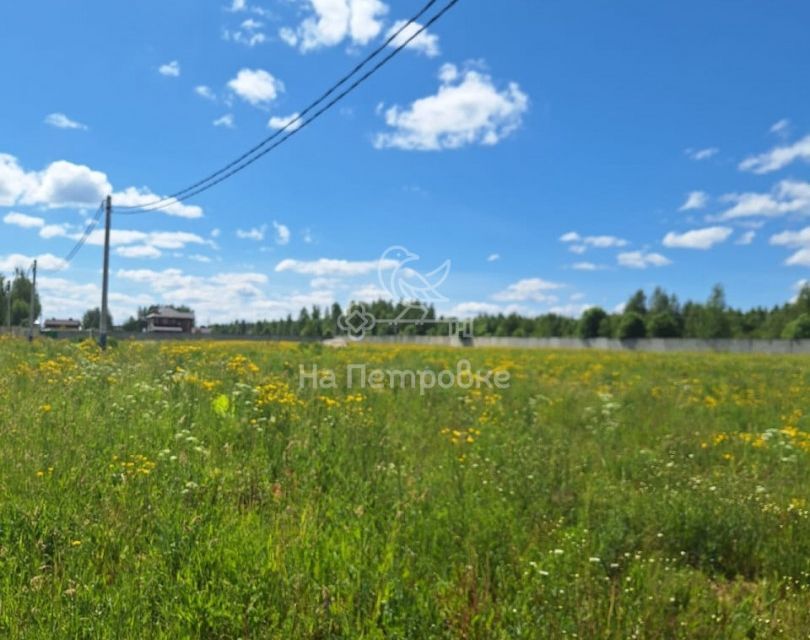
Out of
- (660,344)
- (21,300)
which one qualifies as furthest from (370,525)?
(21,300)

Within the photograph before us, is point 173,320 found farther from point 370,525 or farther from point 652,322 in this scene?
point 370,525

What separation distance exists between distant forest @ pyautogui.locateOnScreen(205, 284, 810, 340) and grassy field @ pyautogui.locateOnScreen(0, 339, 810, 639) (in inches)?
1931

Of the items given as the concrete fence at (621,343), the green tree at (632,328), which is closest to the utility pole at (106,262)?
the concrete fence at (621,343)

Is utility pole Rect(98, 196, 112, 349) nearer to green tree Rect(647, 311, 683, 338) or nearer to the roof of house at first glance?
green tree Rect(647, 311, 683, 338)

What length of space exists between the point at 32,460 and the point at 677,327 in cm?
7320

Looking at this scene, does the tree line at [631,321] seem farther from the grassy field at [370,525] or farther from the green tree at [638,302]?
the grassy field at [370,525]

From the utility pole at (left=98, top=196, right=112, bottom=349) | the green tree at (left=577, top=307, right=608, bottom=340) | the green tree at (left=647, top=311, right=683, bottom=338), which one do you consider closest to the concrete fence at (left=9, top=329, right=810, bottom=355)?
the green tree at (left=647, top=311, right=683, bottom=338)

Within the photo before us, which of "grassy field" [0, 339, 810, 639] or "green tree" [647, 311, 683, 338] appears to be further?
"green tree" [647, 311, 683, 338]

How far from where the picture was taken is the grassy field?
Answer: 275 centimetres

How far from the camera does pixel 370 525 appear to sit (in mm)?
3732

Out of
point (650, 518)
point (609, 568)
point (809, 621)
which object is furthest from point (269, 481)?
point (809, 621)

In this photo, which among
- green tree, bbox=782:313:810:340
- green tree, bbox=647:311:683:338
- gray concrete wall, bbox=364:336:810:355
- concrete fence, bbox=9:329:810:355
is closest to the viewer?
concrete fence, bbox=9:329:810:355

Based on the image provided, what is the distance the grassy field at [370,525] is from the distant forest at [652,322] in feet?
161

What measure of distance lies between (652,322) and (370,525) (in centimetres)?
6996
